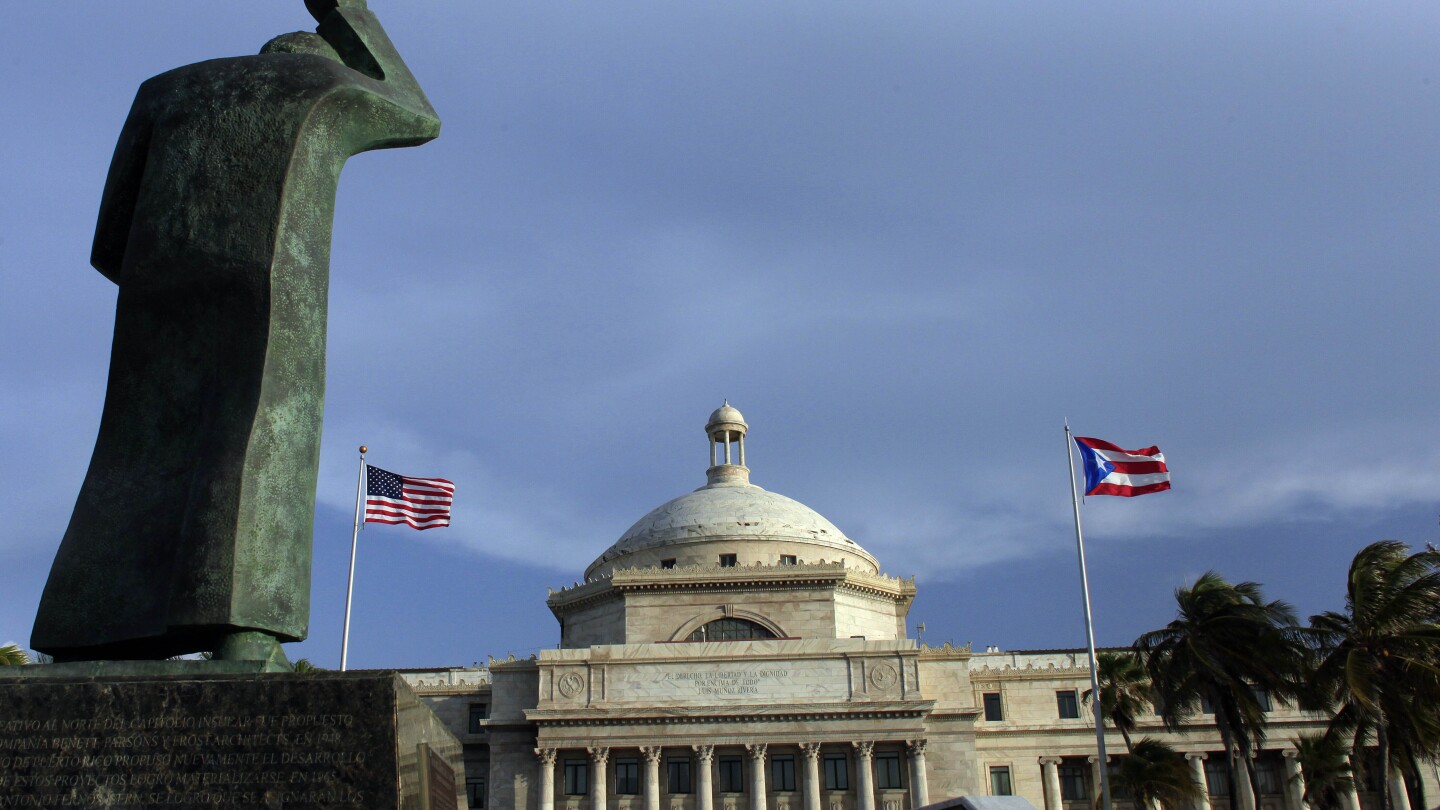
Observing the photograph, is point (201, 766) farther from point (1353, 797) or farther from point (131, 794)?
point (1353, 797)

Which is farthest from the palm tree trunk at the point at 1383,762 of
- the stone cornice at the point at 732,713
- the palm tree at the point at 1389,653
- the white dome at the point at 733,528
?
the white dome at the point at 733,528

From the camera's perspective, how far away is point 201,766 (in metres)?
6.75

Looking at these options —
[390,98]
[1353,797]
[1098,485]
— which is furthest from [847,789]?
[390,98]

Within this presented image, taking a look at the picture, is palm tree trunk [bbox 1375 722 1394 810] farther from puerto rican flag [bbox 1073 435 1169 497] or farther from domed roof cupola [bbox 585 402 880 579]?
domed roof cupola [bbox 585 402 880 579]

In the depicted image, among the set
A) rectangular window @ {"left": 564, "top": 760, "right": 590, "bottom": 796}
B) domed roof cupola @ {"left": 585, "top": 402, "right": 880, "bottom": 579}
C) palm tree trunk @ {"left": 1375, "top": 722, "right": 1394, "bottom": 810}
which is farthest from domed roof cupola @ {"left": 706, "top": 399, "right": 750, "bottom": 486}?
palm tree trunk @ {"left": 1375, "top": 722, "right": 1394, "bottom": 810}

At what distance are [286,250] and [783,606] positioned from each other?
164 feet

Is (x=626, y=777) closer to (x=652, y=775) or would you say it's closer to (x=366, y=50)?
(x=652, y=775)

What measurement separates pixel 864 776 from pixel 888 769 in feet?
4.76

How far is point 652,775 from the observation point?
50781mm

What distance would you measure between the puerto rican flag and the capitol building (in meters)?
16.3

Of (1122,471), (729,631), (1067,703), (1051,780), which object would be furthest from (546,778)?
(1122,471)

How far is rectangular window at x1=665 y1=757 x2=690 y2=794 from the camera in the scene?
5144cm

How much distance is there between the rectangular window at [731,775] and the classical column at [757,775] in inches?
31.3

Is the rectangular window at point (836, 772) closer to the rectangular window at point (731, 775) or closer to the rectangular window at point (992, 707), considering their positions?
the rectangular window at point (731, 775)
